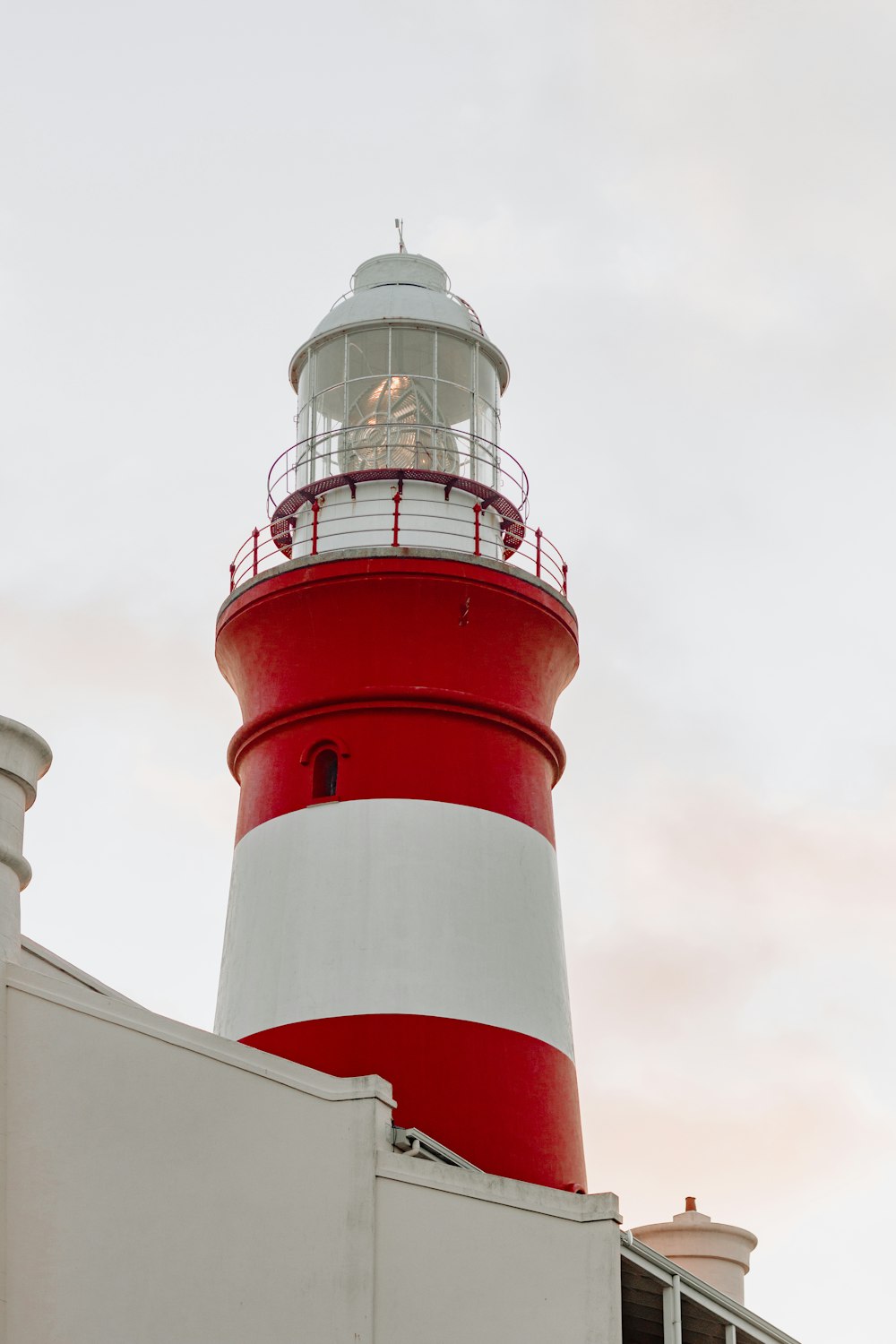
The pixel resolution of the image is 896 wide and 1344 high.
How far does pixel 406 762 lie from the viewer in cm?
1919

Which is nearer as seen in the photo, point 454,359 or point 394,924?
point 394,924

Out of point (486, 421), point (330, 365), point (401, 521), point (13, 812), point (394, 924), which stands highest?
point (330, 365)

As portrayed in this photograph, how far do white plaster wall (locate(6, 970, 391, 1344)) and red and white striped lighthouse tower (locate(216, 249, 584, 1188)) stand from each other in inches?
127

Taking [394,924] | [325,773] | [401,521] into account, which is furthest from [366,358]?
[394,924]

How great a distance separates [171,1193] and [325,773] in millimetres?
6076

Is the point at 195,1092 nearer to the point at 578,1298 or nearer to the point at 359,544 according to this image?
the point at 578,1298

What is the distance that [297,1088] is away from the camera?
14.8 metres

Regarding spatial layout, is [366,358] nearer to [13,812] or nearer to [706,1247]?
[13,812]

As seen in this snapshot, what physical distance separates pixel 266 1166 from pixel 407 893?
446 cm

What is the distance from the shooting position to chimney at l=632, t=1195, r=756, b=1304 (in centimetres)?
2103

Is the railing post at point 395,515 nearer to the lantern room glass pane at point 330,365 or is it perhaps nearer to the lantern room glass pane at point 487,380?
the lantern room glass pane at point 330,365

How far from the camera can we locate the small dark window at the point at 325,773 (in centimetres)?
1936

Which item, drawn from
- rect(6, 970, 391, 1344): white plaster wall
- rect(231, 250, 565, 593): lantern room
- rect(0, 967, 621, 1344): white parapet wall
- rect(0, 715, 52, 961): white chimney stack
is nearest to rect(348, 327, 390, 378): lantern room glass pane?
rect(231, 250, 565, 593): lantern room

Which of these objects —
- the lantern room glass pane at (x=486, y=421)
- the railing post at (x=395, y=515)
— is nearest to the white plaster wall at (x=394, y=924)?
the railing post at (x=395, y=515)
